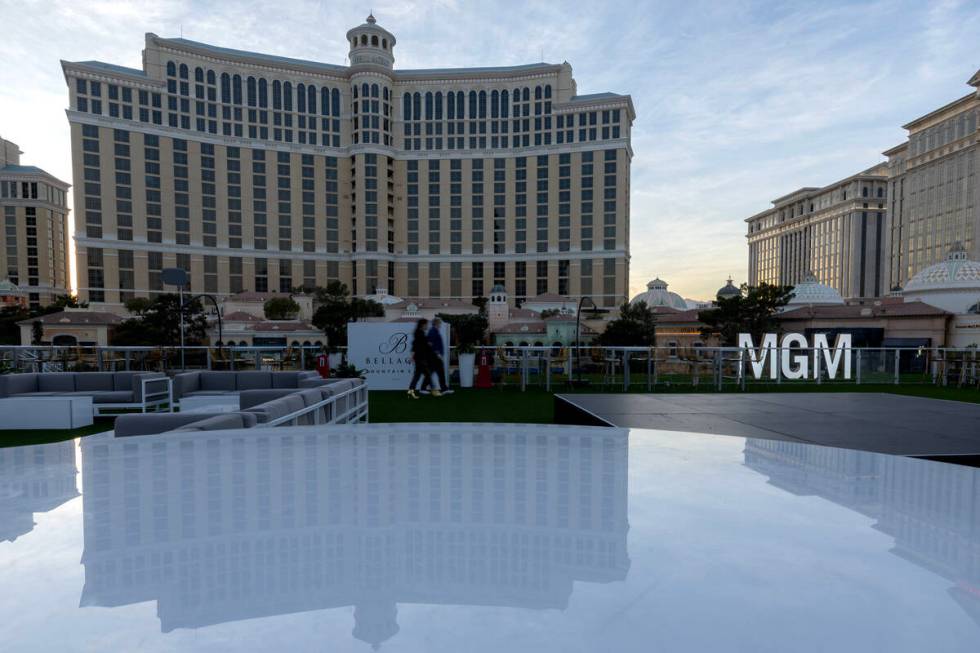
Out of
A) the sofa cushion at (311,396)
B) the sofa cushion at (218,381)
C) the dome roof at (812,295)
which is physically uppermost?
the dome roof at (812,295)

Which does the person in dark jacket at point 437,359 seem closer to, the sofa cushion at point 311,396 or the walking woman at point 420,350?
the walking woman at point 420,350

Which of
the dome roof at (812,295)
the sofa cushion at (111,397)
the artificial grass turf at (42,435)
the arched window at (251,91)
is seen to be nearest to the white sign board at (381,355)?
the sofa cushion at (111,397)

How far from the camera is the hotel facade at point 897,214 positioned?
63594mm

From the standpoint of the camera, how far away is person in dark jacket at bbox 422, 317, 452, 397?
983 centimetres

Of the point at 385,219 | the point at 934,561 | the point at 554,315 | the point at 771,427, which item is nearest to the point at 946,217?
the point at 554,315

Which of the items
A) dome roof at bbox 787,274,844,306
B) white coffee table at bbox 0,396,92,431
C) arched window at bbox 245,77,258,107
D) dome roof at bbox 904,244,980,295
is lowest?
white coffee table at bbox 0,396,92,431

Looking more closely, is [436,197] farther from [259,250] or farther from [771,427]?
[771,427]

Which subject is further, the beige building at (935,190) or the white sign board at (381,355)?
the beige building at (935,190)

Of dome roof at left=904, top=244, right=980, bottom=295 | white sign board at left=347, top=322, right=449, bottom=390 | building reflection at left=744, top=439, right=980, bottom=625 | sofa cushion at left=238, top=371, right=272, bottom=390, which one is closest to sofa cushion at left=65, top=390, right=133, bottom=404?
sofa cushion at left=238, top=371, right=272, bottom=390

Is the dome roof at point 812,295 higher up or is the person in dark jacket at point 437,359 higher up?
the dome roof at point 812,295

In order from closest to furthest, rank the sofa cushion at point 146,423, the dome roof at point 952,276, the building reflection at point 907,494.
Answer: the building reflection at point 907,494 → the sofa cushion at point 146,423 → the dome roof at point 952,276

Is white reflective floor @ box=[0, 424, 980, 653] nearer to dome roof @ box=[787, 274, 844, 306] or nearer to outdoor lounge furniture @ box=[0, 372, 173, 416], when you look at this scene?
outdoor lounge furniture @ box=[0, 372, 173, 416]

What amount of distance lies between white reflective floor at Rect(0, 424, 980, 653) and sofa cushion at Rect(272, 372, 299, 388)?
585cm

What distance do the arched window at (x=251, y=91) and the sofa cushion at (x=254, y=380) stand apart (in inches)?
2757
